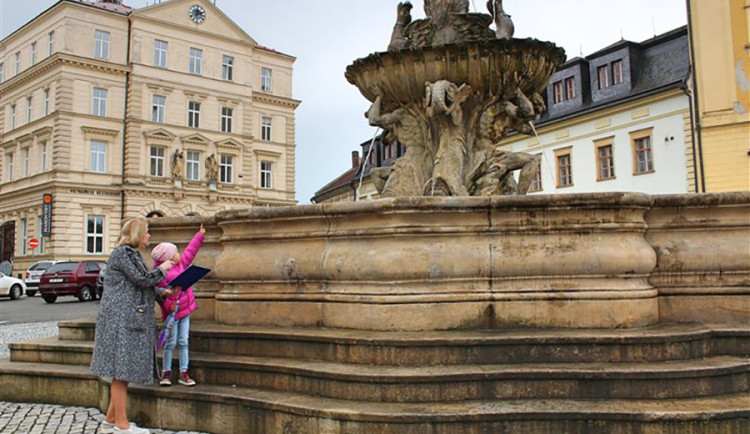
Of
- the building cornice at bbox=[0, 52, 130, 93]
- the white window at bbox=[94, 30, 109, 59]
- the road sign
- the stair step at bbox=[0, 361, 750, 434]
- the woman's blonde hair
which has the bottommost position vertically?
the stair step at bbox=[0, 361, 750, 434]

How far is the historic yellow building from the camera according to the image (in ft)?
80.3

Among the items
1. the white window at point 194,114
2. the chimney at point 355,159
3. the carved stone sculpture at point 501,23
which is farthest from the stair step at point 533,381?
the chimney at point 355,159

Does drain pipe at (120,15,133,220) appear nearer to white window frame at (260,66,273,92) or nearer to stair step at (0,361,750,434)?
white window frame at (260,66,273,92)

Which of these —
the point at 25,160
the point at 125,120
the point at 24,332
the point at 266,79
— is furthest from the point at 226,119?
the point at 24,332

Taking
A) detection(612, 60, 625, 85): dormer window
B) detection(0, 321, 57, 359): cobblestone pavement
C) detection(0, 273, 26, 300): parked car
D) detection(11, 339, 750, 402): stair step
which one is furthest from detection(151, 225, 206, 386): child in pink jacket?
detection(612, 60, 625, 85): dormer window

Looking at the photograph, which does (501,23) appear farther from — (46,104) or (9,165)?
(9,165)

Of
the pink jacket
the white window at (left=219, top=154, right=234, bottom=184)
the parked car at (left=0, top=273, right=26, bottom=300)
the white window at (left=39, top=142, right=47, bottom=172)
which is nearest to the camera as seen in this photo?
the pink jacket

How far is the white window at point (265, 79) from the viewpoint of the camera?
49188mm

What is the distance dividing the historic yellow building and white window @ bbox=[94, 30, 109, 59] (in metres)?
33.1

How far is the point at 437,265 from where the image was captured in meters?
4.79

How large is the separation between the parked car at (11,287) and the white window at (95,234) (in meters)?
13.2

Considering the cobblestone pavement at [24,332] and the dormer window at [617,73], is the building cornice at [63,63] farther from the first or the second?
the cobblestone pavement at [24,332]

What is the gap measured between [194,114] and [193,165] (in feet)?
11.6

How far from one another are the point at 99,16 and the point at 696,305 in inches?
1681
